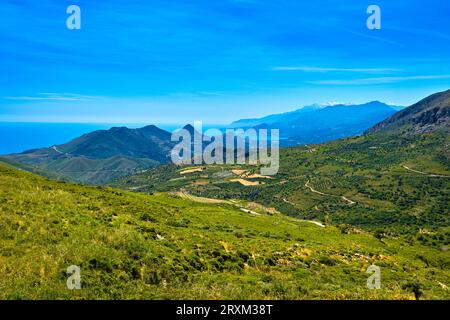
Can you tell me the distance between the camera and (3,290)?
1864 cm

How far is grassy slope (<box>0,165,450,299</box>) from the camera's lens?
68.9ft

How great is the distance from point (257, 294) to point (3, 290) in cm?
1298

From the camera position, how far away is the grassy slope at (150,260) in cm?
2100

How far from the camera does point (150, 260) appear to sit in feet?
86.9

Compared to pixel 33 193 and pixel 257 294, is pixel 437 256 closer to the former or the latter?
pixel 257 294

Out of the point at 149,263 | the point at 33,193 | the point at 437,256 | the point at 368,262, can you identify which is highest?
A: the point at 33,193

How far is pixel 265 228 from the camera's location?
190 ft
